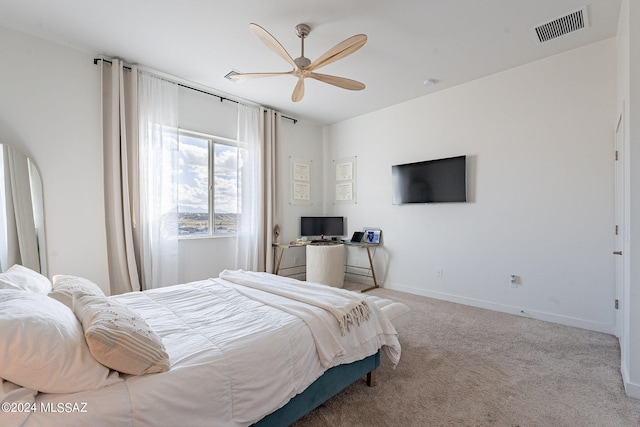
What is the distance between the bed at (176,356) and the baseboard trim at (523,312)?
2225mm

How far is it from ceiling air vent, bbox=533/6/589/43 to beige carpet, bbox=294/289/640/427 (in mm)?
2876

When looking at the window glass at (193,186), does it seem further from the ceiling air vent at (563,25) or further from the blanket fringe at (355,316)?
the ceiling air vent at (563,25)

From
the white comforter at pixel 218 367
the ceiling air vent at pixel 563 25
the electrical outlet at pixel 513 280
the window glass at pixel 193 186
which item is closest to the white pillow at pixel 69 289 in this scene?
the white comforter at pixel 218 367

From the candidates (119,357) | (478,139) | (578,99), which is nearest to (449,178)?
(478,139)

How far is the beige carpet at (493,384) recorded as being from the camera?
1.67 m

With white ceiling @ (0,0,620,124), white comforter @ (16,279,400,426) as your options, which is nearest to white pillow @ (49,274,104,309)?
white comforter @ (16,279,400,426)

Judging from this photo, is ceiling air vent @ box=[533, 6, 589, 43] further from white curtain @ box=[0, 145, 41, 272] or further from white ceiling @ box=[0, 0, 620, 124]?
white curtain @ box=[0, 145, 41, 272]

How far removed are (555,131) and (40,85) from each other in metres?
5.28

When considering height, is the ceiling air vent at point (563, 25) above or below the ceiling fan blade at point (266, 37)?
above

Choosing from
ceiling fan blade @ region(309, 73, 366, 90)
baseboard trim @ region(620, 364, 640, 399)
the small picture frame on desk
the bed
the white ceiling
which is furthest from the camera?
the small picture frame on desk

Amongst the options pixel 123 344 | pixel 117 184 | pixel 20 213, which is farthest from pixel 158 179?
pixel 123 344

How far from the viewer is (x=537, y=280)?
323cm

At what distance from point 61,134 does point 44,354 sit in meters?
2.84

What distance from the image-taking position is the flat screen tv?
3.79 meters
